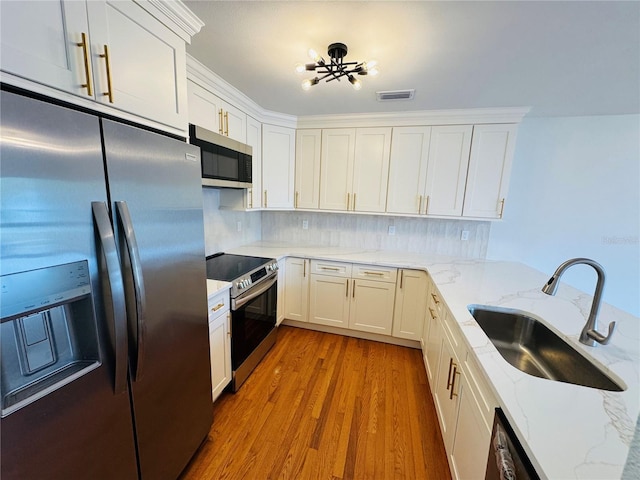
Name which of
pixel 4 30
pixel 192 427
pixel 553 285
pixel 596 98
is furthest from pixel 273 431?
pixel 596 98

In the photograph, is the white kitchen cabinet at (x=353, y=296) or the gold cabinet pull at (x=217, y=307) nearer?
the gold cabinet pull at (x=217, y=307)

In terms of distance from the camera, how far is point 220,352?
5.73ft

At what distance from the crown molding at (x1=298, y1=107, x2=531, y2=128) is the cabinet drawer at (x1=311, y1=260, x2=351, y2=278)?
1.49m

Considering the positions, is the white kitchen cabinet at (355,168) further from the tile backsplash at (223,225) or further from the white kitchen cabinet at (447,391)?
the white kitchen cabinet at (447,391)

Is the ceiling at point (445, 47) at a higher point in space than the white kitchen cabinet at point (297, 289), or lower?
higher

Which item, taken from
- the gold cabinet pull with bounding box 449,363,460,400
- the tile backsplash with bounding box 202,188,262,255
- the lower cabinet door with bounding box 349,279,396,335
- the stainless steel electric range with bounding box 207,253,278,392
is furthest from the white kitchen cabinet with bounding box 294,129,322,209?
the gold cabinet pull with bounding box 449,363,460,400

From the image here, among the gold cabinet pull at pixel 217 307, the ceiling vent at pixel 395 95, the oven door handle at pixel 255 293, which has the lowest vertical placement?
the oven door handle at pixel 255 293

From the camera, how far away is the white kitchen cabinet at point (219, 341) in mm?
1625

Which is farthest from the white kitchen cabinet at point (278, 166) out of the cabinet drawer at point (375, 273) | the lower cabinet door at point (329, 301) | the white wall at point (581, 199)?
the white wall at point (581, 199)

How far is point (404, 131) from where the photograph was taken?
8.61 ft

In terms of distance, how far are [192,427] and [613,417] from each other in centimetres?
174

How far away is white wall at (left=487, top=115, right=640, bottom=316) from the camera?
8.08ft

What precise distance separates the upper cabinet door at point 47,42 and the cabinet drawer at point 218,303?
3.72 feet

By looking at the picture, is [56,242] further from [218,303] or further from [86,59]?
[218,303]
